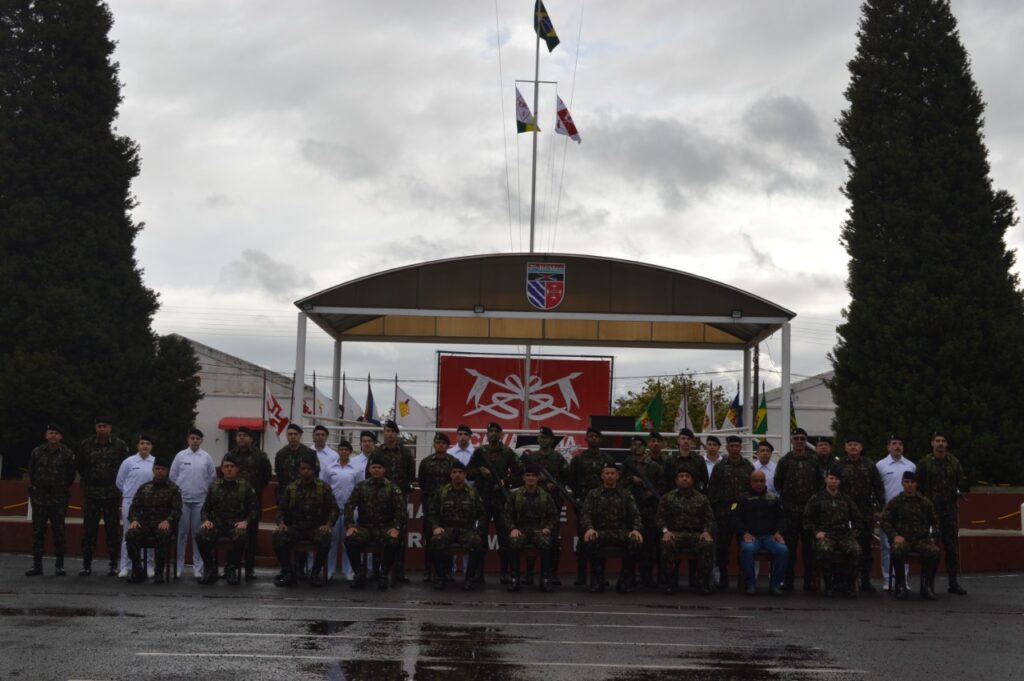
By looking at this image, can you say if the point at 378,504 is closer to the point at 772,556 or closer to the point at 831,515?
the point at 772,556

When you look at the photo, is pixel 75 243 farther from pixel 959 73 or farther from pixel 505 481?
pixel 959 73

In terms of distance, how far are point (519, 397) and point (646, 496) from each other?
23.7ft

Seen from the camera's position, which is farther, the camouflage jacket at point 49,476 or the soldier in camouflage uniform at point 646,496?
the camouflage jacket at point 49,476

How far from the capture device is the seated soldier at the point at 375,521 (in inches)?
567

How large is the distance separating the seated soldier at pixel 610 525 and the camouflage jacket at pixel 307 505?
3132 mm

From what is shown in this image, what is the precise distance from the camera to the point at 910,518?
14.4 metres

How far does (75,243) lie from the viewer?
33000 mm

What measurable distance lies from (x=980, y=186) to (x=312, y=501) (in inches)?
838

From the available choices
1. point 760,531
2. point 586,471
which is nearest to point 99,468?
point 586,471

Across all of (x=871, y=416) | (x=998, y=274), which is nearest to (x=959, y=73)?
(x=998, y=274)

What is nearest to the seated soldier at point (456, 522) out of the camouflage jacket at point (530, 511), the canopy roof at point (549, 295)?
the camouflage jacket at point (530, 511)

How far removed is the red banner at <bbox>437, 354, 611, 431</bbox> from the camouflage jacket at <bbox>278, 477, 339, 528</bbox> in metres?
7.48

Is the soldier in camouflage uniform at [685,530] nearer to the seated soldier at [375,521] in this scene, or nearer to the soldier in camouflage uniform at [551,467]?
the soldier in camouflage uniform at [551,467]

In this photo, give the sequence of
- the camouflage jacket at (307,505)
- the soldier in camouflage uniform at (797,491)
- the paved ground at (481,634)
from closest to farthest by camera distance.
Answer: the paved ground at (481,634), the camouflage jacket at (307,505), the soldier in camouflage uniform at (797,491)
